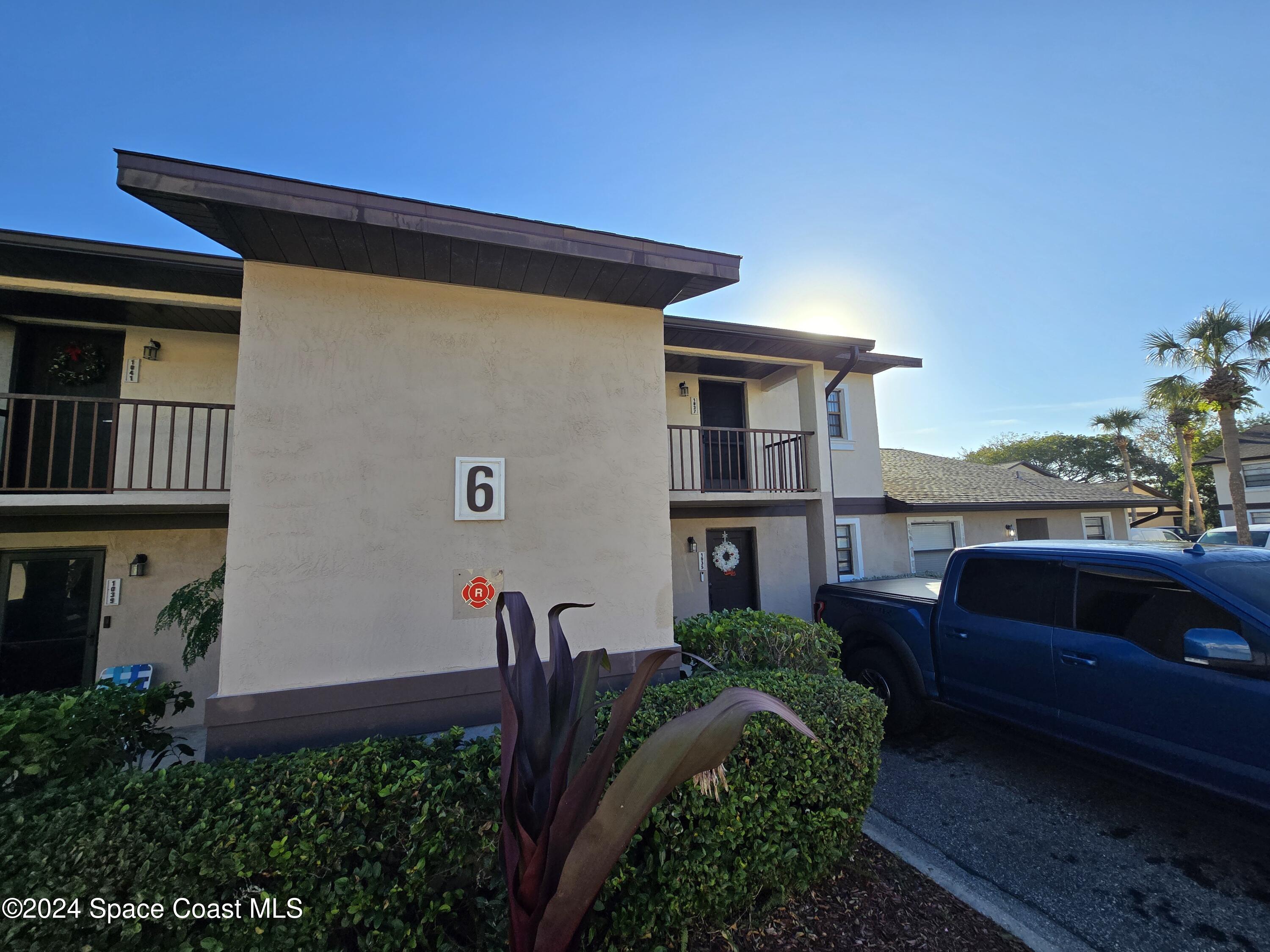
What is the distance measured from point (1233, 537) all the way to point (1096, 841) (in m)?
18.8

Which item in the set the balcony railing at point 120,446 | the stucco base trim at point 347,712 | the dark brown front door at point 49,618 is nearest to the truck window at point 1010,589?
the stucco base trim at point 347,712

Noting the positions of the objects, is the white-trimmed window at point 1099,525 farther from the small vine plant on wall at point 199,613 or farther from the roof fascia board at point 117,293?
the roof fascia board at point 117,293

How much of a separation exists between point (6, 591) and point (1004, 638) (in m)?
10.8

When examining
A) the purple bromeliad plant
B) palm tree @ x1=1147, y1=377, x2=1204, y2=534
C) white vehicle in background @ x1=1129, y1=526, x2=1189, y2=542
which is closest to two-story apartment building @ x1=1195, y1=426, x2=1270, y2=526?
palm tree @ x1=1147, y1=377, x2=1204, y2=534

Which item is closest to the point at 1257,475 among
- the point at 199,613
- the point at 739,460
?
the point at 739,460

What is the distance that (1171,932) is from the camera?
108 inches

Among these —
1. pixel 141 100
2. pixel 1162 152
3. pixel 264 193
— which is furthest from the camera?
pixel 1162 152

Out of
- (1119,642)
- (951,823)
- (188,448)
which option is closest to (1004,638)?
(1119,642)

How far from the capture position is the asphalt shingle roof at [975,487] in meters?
12.2

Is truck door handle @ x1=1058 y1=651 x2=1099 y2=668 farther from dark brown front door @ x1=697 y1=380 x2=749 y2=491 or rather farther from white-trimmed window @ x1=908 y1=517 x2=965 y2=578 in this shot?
white-trimmed window @ x1=908 y1=517 x2=965 y2=578

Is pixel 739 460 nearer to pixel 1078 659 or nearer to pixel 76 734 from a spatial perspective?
pixel 1078 659

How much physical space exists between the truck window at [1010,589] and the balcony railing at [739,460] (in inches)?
149

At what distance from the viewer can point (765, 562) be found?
10164 millimetres

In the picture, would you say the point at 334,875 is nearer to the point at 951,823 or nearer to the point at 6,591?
the point at 951,823
